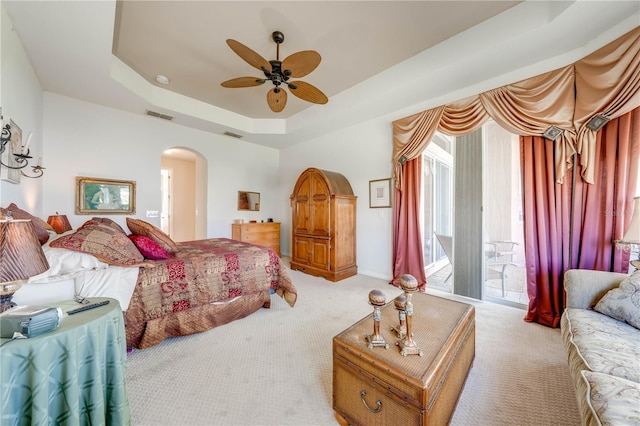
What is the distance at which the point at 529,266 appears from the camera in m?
2.51

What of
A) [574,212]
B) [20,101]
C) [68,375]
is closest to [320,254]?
[574,212]

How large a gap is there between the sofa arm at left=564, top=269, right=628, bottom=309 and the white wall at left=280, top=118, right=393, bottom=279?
227cm

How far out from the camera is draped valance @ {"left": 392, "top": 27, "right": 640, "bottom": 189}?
6.33ft

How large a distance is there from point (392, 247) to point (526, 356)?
208 centimetres

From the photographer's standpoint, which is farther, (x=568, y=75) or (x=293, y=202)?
(x=293, y=202)

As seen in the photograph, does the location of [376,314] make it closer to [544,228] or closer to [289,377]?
[289,377]

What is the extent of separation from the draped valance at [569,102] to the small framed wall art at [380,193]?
46.7 inches

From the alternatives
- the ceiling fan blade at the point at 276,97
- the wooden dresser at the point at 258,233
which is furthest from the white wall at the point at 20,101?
the wooden dresser at the point at 258,233

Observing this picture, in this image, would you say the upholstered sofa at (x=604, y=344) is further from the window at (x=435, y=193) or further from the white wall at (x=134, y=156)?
the white wall at (x=134, y=156)

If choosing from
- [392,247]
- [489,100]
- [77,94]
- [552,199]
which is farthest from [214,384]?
[77,94]

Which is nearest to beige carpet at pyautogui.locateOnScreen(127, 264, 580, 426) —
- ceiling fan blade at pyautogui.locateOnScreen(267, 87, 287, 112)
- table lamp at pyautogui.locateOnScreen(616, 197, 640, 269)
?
table lamp at pyautogui.locateOnScreen(616, 197, 640, 269)

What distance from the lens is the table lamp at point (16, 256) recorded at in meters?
0.85

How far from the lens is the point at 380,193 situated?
3.99 m

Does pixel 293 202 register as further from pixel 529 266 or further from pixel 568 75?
pixel 568 75
